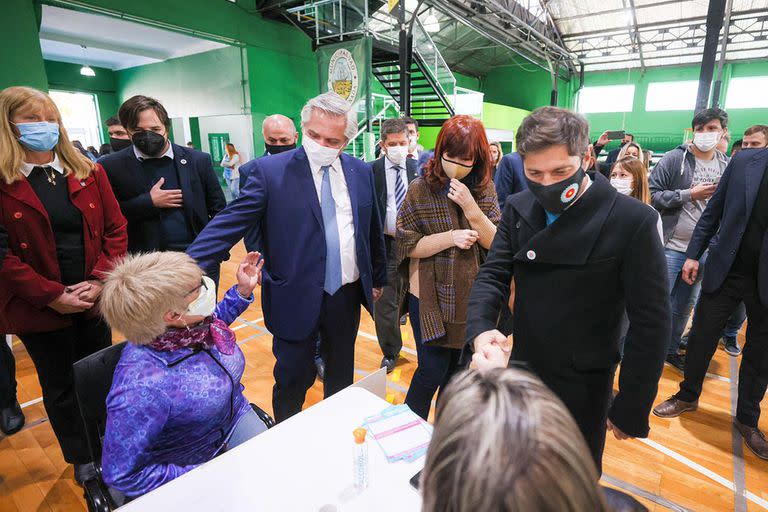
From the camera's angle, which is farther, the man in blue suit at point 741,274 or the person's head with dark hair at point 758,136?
the person's head with dark hair at point 758,136

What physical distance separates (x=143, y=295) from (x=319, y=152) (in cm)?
95

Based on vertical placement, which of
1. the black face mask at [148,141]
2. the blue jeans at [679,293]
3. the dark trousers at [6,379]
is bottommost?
the dark trousers at [6,379]

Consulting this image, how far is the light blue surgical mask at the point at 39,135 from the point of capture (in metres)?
1.75

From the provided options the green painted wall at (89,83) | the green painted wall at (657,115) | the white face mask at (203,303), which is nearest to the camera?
the white face mask at (203,303)

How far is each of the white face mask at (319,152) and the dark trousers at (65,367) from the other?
130 centimetres

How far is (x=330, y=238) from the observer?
1915mm

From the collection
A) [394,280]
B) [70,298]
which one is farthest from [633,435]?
[70,298]

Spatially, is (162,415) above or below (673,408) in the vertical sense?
above

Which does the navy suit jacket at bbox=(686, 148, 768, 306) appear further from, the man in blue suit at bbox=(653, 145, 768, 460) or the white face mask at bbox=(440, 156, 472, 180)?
the white face mask at bbox=(440, 156, 472, 180)

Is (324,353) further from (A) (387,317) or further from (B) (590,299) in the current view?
(B) (590,299)

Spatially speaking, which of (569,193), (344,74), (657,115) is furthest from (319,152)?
(657,115)

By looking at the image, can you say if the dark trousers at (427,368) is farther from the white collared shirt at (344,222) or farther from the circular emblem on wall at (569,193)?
the circular emblem on wall at (569,193)

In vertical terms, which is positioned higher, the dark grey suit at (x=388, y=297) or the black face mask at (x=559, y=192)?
the black face mask at (x=559, y=192)

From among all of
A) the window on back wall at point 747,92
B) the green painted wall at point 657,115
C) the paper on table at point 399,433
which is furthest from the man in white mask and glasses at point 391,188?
the window on back wall at point 747,92
